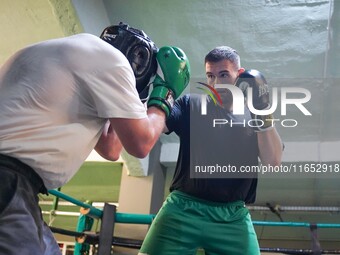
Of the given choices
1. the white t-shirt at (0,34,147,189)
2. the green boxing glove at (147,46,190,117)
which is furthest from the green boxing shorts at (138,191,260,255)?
the white t-shirt at (0,34,147,189)

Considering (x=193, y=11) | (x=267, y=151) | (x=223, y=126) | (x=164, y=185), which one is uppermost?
(x=193, y=11)

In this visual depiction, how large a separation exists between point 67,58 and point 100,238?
5.20 feet

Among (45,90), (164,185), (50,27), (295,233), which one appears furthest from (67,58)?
(295,233)

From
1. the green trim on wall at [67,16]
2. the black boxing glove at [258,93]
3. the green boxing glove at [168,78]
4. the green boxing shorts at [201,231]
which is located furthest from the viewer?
the green trim on wall at [67,16]

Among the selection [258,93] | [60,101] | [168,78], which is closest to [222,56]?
[258,93]

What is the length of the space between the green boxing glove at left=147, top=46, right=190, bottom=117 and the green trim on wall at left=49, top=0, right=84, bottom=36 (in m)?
1.03

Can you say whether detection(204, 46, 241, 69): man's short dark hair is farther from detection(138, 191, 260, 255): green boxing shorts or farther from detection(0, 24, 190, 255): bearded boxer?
detection(0, 24, 190, 255): bearded boxer

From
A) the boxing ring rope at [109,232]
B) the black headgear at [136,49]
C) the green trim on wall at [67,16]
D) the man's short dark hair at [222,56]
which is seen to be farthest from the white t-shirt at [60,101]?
the boxing ring rope at [109,232]

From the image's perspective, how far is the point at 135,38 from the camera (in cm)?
125

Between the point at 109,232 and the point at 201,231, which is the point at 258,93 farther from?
the point at 109,232

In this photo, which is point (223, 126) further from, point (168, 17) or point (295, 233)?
point (295, 233)

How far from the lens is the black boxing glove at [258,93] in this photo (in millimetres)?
1798

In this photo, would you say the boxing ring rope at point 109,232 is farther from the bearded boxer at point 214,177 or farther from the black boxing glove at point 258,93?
the black boxing glove at point 258,93

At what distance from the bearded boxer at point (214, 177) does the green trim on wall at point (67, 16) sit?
0.75 m
